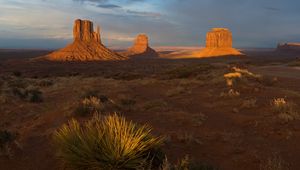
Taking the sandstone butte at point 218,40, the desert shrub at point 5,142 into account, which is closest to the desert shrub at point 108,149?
the desert shrub at point 5,142

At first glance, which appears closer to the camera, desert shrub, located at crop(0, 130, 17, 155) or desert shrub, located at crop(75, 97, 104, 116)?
desert shrub, located at crop(0, 130, 17, 155)

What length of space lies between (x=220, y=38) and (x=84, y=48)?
73.8 meters

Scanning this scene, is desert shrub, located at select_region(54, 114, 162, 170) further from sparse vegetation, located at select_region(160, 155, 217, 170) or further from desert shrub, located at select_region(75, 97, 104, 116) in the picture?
desert shrub, located at select_region(75, 97, 104, 116)

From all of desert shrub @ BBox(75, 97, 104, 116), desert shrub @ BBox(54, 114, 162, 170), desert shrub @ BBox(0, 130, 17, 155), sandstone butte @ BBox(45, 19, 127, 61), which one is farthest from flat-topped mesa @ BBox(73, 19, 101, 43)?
desert shrub @ BBox(54, 114, 162, 170)

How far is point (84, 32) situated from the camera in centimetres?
14550

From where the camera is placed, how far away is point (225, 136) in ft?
28.6

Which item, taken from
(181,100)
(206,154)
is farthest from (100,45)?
(206,154)

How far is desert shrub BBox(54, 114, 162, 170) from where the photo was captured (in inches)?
225

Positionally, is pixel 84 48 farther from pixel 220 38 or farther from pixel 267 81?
pixel 267 81

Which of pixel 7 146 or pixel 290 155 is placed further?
pixel 7 146

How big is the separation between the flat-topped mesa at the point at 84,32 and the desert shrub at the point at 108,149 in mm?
140445

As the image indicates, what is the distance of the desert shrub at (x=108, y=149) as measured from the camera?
18.7ft

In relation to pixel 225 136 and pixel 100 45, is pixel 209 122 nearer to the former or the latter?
pixel 225 136

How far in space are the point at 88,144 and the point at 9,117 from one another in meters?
9.12
